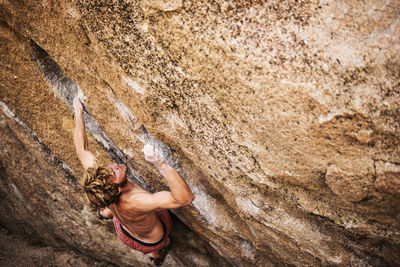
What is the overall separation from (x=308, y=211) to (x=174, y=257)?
7.43 feet

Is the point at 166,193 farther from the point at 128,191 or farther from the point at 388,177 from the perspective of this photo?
the point at 388,177

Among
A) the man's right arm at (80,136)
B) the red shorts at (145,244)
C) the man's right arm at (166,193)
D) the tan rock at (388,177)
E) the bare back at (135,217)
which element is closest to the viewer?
the tan rock at (388,177)

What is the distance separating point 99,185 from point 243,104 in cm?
129

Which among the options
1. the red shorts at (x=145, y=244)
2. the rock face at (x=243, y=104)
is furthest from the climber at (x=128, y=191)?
the rock face at (x=243, y=104)

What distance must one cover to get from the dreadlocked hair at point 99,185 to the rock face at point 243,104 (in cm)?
42

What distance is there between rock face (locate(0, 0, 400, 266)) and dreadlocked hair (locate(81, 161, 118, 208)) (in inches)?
16.6

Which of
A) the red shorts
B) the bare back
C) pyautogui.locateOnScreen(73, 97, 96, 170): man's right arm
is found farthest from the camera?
the red shorts

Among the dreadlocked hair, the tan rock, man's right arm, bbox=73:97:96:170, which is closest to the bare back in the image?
the dreadlocked hair

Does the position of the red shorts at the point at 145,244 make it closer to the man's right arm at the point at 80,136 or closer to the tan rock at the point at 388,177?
the man's right arm at the point at 80,136

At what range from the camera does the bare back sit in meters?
2.41

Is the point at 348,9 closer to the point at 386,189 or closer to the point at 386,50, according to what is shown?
the point at 386,50

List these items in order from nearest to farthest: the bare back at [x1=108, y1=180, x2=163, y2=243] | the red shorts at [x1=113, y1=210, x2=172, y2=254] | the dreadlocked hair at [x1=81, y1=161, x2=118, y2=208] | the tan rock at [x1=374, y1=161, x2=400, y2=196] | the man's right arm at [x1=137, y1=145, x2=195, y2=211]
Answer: the tan rock at [x1=374, y1=161, x2=400, y2=196] < the man's right arm at [x1=137, y1=145, x2=195, y2=211] < the dreadlocked hair at [x1=81, y1=161, x2=118, y2=208] < the bare back at [x1=108, y1=180, x2=163, y2=243] < the red shorts at [x1=113, y1=210, x2=172, y2=254]

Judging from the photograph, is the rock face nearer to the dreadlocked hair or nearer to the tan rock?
the tan rock

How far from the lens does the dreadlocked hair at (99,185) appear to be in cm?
221
